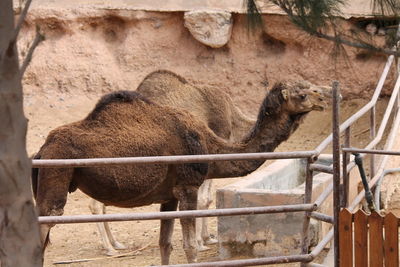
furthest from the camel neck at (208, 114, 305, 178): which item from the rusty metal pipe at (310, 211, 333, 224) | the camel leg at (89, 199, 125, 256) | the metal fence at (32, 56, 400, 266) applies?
the rusty metal pipe at (310, 211, 333, 224)

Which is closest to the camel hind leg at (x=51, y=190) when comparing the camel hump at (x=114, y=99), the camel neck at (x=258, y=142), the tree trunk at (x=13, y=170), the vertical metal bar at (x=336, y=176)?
the camel hump at (x=114, y=99)

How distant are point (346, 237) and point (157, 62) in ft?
36.0

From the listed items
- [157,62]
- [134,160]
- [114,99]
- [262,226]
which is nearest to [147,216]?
[134,160]

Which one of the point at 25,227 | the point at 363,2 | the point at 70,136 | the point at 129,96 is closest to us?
the point at 25,227

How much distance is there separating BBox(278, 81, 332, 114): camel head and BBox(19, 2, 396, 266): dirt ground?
6335mm

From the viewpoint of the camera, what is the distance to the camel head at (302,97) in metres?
8.81

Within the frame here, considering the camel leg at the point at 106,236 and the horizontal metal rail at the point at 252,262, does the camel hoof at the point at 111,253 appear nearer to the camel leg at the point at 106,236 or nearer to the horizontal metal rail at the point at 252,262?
the camel leg at the point at 106,236

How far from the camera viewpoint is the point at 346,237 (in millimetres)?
5793

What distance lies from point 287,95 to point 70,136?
2.34 metres

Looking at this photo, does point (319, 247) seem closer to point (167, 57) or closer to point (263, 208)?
point (263, 208)

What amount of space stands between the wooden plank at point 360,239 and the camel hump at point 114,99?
128 inches

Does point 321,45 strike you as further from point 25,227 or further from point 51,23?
point 25,227

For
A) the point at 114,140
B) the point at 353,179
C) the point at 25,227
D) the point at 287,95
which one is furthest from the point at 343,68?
the point at 25,227

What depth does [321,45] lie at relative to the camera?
16172 millimetres
